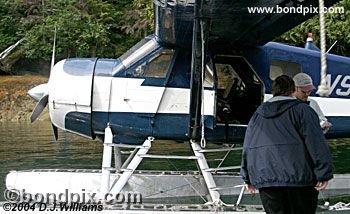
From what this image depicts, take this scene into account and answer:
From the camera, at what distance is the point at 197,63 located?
6.04m

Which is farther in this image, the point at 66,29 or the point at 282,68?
the point at 66,29

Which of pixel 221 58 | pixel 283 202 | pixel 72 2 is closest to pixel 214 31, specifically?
pixel 221 58

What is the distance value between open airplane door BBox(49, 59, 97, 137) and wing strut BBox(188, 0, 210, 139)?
1.16 metres

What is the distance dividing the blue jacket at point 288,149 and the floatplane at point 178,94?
88.2 inches

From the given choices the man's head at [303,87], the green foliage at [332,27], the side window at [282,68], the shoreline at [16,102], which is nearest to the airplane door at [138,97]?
the side window at [282,68]

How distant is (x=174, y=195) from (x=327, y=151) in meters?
4.00

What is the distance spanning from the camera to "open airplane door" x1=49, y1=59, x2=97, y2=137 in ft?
20.7

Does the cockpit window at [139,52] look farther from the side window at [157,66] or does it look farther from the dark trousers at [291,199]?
the dark trousers at [291,199]

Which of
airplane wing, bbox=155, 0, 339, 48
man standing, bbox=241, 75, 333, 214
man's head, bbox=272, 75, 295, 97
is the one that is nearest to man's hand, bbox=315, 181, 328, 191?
man standing, bbox=241, 75, 333, 214

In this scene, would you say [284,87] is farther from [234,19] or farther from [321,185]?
[234,19]

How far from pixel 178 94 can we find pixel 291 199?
315 centimetres

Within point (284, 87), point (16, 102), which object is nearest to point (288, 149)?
point (284, 87)

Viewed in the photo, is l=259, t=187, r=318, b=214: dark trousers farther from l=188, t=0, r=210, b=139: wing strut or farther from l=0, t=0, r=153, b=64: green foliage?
l=0, t=0, r=153, b=64: green foliage

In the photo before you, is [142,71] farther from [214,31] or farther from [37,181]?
[37,181]
